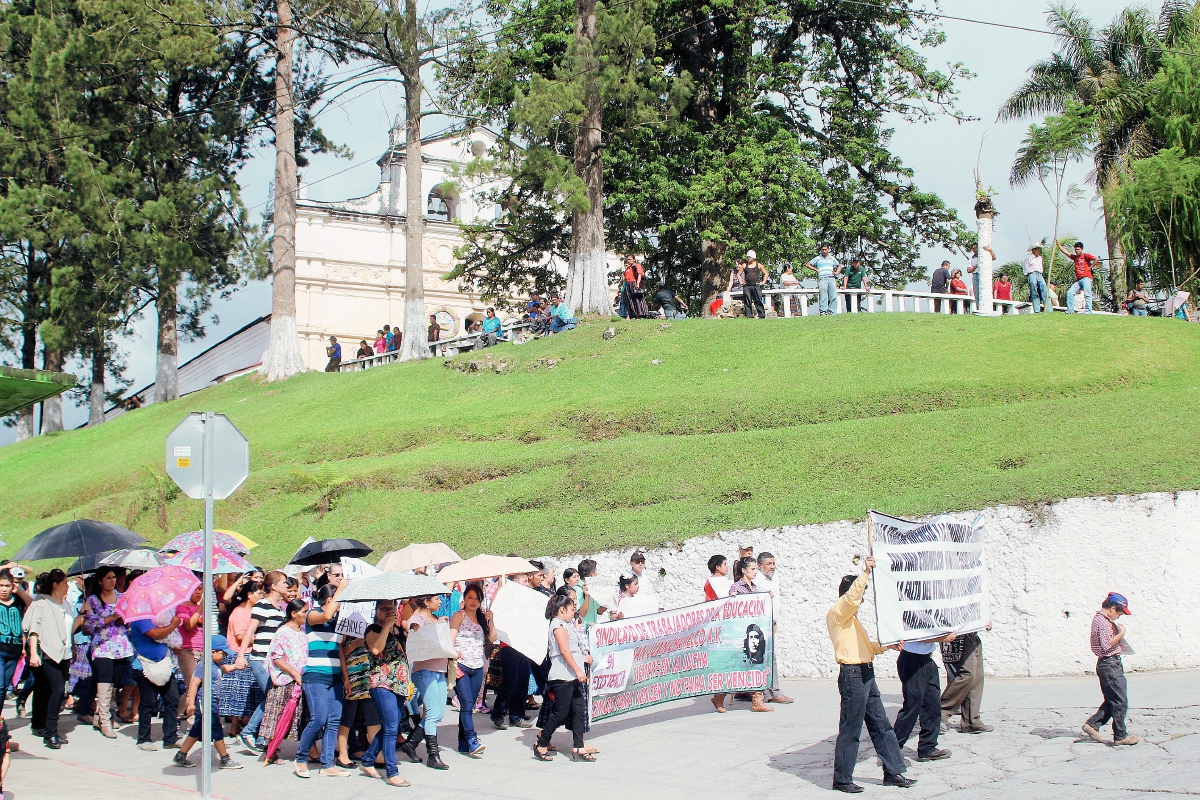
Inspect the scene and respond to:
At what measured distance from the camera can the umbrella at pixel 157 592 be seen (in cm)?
948

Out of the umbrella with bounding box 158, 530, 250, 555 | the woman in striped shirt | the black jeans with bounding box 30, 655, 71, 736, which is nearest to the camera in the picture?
the woman in striped shirt

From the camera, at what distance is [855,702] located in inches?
310

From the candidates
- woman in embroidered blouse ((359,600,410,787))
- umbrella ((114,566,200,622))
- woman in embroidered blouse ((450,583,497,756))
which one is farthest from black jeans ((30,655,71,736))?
woman in embroidered blouse ((450,583,497,756))

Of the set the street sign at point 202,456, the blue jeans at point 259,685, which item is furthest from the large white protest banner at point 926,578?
the blue jeans at point 259,685

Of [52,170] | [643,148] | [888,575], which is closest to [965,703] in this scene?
[888,575]

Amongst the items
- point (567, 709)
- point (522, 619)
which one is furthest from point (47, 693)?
point (567, 709)

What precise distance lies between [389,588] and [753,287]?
1794cm

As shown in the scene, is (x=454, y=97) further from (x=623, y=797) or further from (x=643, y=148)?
(x=623, y=797)

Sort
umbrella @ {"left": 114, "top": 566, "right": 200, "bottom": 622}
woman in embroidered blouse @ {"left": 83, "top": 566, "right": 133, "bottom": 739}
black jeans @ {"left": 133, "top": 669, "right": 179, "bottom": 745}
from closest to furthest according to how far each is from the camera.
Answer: umbrella @ {"left": 114, "top": 566, "right": 200, "bottom": 622}
black jeans @ {"left": 133, "top": 669, "right": 179, "bottom": 745}
woman in embroidered blouse @ {"left": 83, "top": 566, "right": 133, "bottom": 739}

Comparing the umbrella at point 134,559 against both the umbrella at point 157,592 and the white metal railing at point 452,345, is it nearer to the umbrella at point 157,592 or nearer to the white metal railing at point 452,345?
the umbrella at point 157,592

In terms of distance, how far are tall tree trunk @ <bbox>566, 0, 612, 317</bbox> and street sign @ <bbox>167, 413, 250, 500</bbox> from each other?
64.8ft

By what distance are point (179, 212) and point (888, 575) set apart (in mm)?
30861

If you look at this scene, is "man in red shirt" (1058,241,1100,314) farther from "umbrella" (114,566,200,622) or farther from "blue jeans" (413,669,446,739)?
"umbrella" (114,566,200,622)

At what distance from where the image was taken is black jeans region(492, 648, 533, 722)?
429 inches
